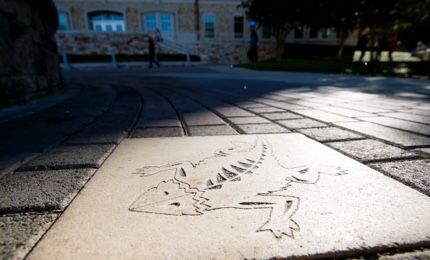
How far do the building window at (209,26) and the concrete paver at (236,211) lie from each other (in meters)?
25.0

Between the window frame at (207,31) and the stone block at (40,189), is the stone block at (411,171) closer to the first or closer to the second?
the stone block at (40,189)

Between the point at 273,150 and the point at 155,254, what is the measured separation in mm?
945

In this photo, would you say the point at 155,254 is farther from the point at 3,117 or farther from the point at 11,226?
the point at 3,117

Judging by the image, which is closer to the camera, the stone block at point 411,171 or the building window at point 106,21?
the stone block at point 411,171

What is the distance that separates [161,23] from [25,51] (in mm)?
22721

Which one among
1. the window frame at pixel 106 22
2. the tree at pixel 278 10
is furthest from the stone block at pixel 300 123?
the window frame at pixel 106 22

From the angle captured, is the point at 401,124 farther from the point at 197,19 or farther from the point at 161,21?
the point at 161,21

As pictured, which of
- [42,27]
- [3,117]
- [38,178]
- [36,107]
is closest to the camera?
[38,178]

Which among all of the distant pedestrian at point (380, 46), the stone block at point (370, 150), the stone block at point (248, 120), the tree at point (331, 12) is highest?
the tree at point (331, 12)

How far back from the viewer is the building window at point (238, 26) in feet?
81.5

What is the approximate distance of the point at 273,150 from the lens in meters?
1.43

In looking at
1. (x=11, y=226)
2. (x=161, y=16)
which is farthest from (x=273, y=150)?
(x=161, y=16)

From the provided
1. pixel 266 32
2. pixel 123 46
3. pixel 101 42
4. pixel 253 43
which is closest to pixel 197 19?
pixel 266 32

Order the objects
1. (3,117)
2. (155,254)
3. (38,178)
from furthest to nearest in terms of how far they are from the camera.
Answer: (3,117) < (38,178) < (155,254)
